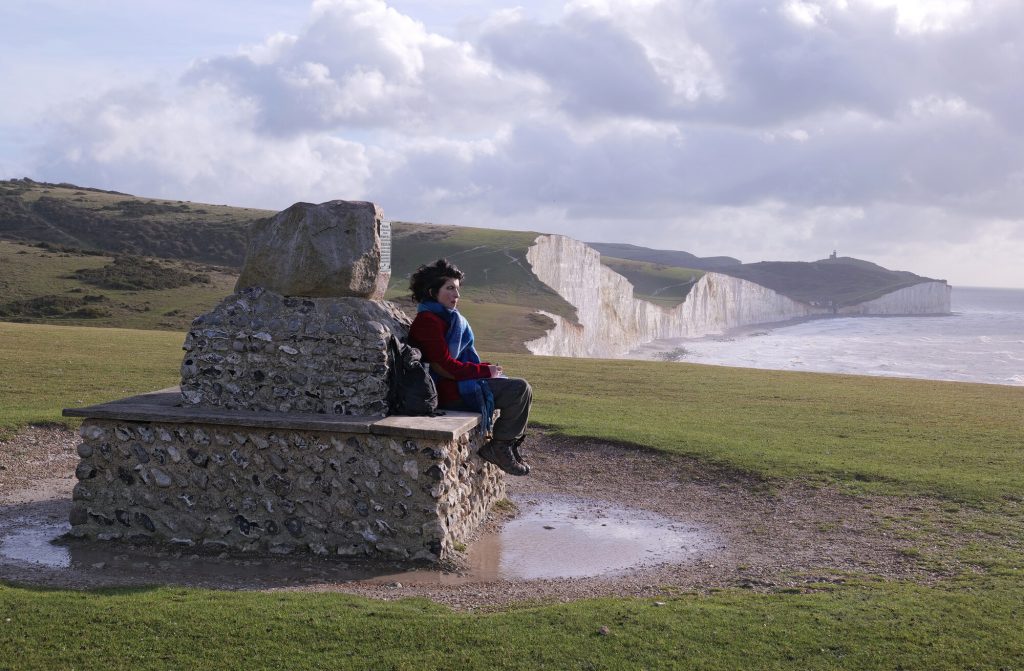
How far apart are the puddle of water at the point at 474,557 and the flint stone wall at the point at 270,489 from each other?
0.27m

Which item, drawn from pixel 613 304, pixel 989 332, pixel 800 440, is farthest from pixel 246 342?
pixel 989 332

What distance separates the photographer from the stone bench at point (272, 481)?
8703 millimetres

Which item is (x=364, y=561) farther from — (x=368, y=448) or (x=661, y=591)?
(x=661, y=591)

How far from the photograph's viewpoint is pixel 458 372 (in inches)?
381

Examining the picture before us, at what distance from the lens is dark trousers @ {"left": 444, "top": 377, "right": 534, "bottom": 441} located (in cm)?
986

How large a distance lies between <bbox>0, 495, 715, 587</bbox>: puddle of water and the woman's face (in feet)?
8.58

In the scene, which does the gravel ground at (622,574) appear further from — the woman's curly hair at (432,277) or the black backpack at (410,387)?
the woman's curly hair at (432,277)

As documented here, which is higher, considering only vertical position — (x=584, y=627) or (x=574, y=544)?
(x=584, y=627)

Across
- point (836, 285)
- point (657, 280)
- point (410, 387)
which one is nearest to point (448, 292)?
point (410, 387)

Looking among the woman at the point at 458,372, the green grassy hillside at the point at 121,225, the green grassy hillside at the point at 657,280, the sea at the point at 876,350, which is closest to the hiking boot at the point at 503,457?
the woman at the point at 458,372

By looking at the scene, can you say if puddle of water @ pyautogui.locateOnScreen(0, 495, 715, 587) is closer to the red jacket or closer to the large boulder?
the red jacket

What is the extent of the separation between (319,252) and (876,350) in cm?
7525

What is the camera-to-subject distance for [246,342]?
959 cm

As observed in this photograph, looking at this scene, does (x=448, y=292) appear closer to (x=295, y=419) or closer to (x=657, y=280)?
(x=295, y=419)
